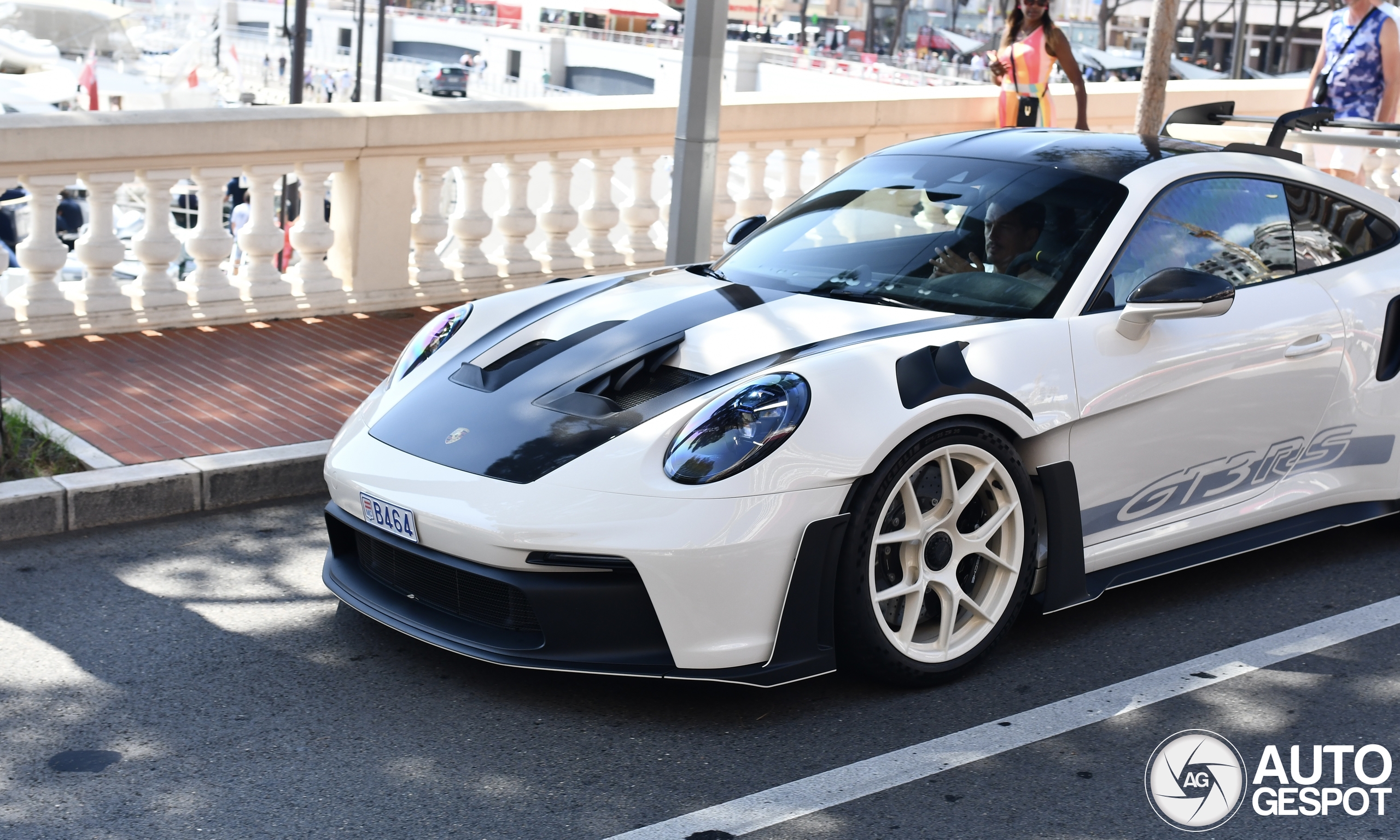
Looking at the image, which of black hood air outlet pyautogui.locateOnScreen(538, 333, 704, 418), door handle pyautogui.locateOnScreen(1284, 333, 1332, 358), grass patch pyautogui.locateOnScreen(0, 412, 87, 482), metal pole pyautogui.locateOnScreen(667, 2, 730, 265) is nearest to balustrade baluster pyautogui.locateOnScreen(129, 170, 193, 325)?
grass patch pyautogui.locateOnScreen(0, 412, 87, 482)

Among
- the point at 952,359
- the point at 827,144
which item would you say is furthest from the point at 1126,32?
the point at 952,359

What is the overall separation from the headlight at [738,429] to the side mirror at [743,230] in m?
1.57

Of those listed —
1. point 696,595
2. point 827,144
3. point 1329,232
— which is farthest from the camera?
point 827,144

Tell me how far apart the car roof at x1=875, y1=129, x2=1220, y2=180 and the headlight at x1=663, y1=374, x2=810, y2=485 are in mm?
1473

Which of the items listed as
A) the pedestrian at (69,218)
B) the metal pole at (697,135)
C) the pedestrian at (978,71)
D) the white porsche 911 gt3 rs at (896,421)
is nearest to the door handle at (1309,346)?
the white porsche 911 gt3 rs at (896,421)

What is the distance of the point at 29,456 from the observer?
5.25m

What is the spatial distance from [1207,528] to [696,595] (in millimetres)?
1881

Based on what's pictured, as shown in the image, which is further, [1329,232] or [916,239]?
[1329,232]

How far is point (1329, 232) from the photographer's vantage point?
500 centimetres

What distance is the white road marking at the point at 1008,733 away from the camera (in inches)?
127

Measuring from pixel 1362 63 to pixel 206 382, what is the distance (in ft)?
22.4

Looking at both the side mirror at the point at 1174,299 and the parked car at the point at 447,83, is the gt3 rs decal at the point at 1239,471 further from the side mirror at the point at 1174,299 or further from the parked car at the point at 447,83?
the parked car at the point at 447,83

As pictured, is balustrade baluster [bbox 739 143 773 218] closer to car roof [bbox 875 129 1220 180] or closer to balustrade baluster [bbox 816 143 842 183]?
balustrade baluster [bbox 816 143 842 183]

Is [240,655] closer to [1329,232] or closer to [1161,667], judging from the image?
[1161,667]
